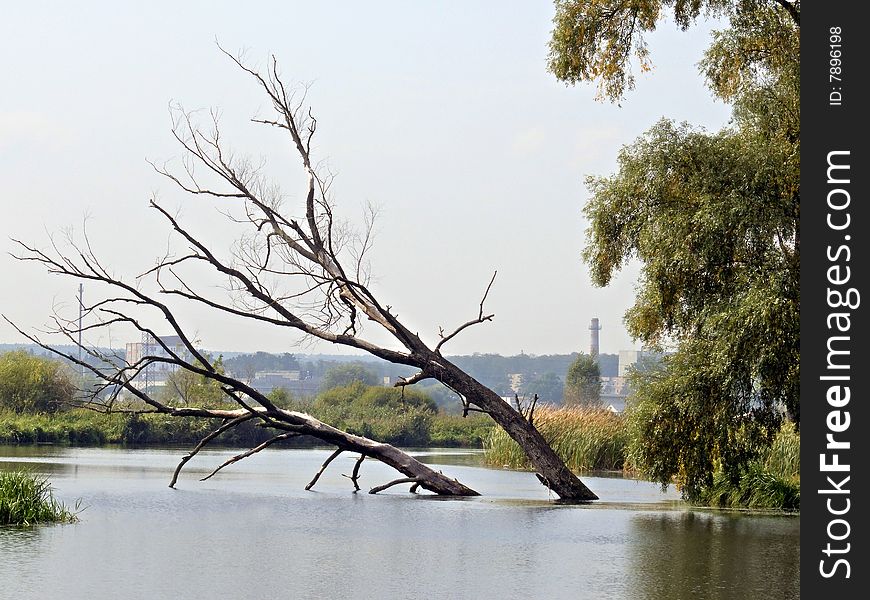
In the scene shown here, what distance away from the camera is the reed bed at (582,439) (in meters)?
31.1

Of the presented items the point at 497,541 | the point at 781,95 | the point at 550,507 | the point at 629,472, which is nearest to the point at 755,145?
the point at 781,95

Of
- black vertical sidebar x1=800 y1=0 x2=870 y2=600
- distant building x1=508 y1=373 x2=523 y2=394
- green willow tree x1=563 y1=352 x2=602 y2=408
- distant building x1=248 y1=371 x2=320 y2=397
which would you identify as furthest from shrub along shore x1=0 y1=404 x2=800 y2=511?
distant building x1=508 y1=373 x2=523 y2=394

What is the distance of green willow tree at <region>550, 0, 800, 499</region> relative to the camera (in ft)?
64.1

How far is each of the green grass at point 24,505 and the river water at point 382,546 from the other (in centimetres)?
35

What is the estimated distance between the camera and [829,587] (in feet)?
39.6

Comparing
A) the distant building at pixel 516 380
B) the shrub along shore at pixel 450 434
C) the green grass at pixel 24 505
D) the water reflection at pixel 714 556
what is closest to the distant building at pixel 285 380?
the distant building at pixel 516 380

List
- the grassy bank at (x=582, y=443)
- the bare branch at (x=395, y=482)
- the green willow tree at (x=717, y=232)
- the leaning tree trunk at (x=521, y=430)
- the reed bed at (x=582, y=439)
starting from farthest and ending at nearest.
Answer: the reed bed at (x=582, y=439)
the grassy bank at (x=582, y=443)
the bare branch at (x=395, y=482)
the leaning tree trunk at (x=521, y=430)
the green willow tree at (x=717, y=232)

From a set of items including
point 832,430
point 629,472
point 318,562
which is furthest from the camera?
point 629,472

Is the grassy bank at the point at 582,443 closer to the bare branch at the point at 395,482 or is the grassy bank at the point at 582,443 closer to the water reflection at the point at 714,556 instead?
the water reflection at the point at 714,556

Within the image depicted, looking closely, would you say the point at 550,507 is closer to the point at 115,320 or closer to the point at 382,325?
the point at 382,325

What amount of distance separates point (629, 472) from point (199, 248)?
538 inches

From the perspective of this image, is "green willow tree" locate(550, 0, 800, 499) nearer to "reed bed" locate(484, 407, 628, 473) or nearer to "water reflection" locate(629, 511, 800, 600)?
"water reflection" locate(629, 511, 800, 600)

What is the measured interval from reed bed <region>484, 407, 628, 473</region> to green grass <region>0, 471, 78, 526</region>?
1565 cm

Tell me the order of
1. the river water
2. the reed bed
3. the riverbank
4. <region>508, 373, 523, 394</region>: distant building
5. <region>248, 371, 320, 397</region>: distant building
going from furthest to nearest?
1. <region>508, 373, 523, 394</region>: distant building
2. <region>248, 371, 320, 397</region>: distant building
3. the riverbank
4. the reed bed
5. the river water
